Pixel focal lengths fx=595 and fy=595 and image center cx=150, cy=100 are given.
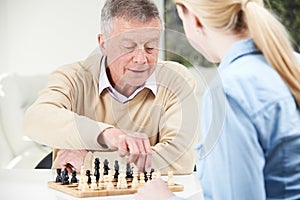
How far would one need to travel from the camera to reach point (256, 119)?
1.10 m

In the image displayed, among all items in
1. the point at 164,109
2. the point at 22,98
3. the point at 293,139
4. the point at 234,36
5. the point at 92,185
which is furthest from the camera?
the point at 22,98

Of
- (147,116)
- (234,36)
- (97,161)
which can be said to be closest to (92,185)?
(97,161)

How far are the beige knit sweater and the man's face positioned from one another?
4 centimetres

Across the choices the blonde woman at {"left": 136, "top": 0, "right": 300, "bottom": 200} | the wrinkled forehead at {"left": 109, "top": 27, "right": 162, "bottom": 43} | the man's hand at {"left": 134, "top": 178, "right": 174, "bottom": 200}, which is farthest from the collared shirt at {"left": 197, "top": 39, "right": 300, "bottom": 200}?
the wrinkled forehead at {"left": 109, "top": 27, "right": 162, "bottom": 43}

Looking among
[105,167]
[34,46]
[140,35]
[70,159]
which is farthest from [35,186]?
[140,35]

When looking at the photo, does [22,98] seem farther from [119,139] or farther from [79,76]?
[119,139]

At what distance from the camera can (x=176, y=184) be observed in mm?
1658

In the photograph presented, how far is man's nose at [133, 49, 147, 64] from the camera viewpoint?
67.3 inches

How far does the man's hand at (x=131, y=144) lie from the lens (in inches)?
67.4

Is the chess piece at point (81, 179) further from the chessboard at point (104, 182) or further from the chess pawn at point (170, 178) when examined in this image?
the chess pawn at point (170, 178)

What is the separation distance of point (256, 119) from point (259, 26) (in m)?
0.20

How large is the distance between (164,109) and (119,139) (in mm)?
157

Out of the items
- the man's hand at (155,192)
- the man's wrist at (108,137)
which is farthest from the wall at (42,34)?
the man's hand at (155,192)

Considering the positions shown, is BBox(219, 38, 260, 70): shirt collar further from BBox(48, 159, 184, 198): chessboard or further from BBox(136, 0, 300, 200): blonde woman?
BBox(48, 159, 184, 198): chessboard
